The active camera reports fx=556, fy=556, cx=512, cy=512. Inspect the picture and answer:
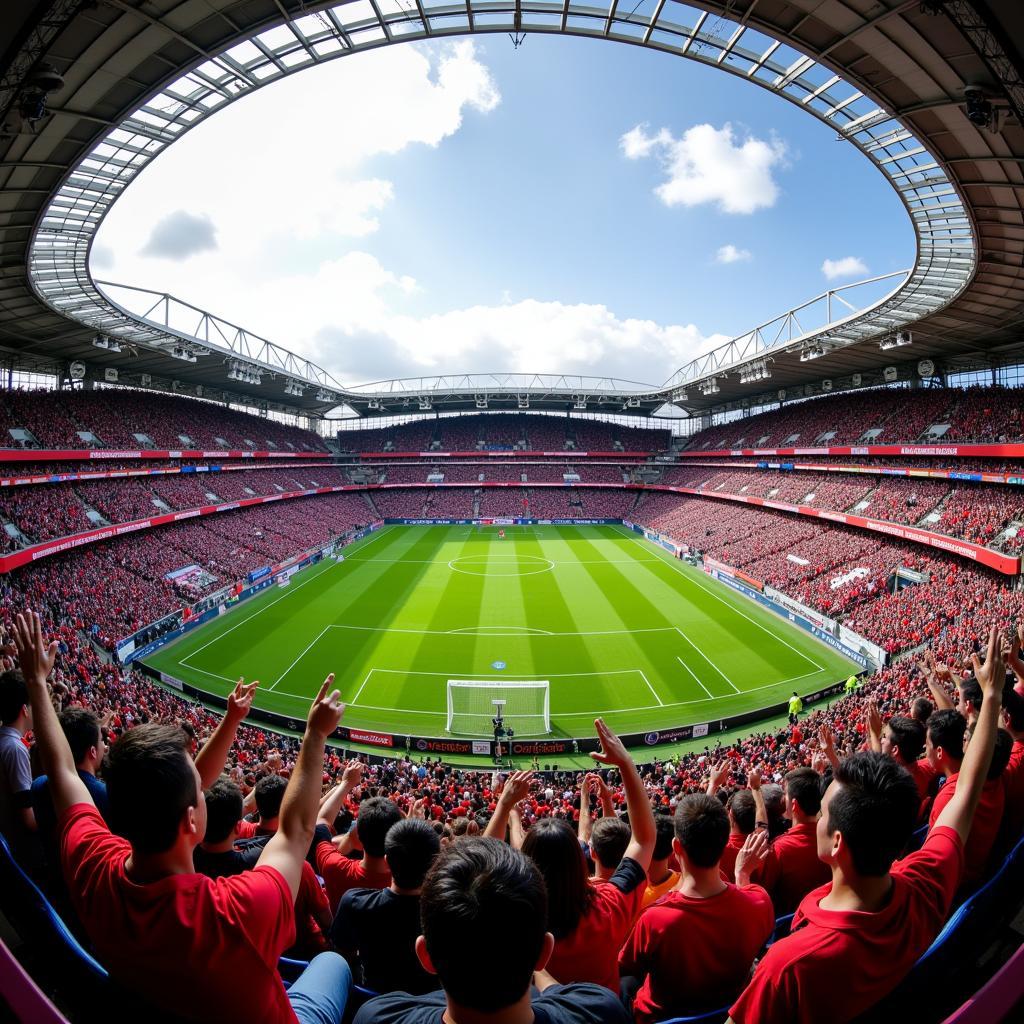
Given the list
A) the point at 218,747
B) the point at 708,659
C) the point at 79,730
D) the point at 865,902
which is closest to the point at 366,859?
the point at 218,747

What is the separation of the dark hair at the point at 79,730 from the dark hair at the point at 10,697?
1.73ft

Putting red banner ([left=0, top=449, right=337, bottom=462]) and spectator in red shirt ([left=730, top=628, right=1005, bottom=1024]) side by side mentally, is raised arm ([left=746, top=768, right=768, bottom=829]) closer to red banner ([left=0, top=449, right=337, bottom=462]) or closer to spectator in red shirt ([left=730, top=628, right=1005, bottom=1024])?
spectator in red shirt ([left=730, top=628, right=1005, bottom=1024])

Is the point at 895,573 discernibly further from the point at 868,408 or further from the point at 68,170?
the point at 68,170

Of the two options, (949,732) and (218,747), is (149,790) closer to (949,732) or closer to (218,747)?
(218,747)

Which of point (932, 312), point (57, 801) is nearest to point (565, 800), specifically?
point (57, 801)

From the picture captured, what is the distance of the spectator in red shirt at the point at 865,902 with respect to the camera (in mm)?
2205

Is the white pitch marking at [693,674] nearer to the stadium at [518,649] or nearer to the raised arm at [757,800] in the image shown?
the stadium at [518,649]

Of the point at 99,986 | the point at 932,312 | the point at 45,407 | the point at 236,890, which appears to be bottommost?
the point at 99,986

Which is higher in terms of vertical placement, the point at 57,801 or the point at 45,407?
the point at 45,407

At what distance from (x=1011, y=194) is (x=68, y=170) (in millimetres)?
27308

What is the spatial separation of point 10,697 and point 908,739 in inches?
315

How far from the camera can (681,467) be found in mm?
70438

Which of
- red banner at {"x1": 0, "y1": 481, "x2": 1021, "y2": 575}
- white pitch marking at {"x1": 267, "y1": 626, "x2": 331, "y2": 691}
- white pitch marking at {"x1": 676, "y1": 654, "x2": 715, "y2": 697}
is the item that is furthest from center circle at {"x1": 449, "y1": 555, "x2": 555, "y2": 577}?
red banner at {"x1": 0, "y1": 481, "x2": 1021, "y2": 575}

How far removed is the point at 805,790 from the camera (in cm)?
519
